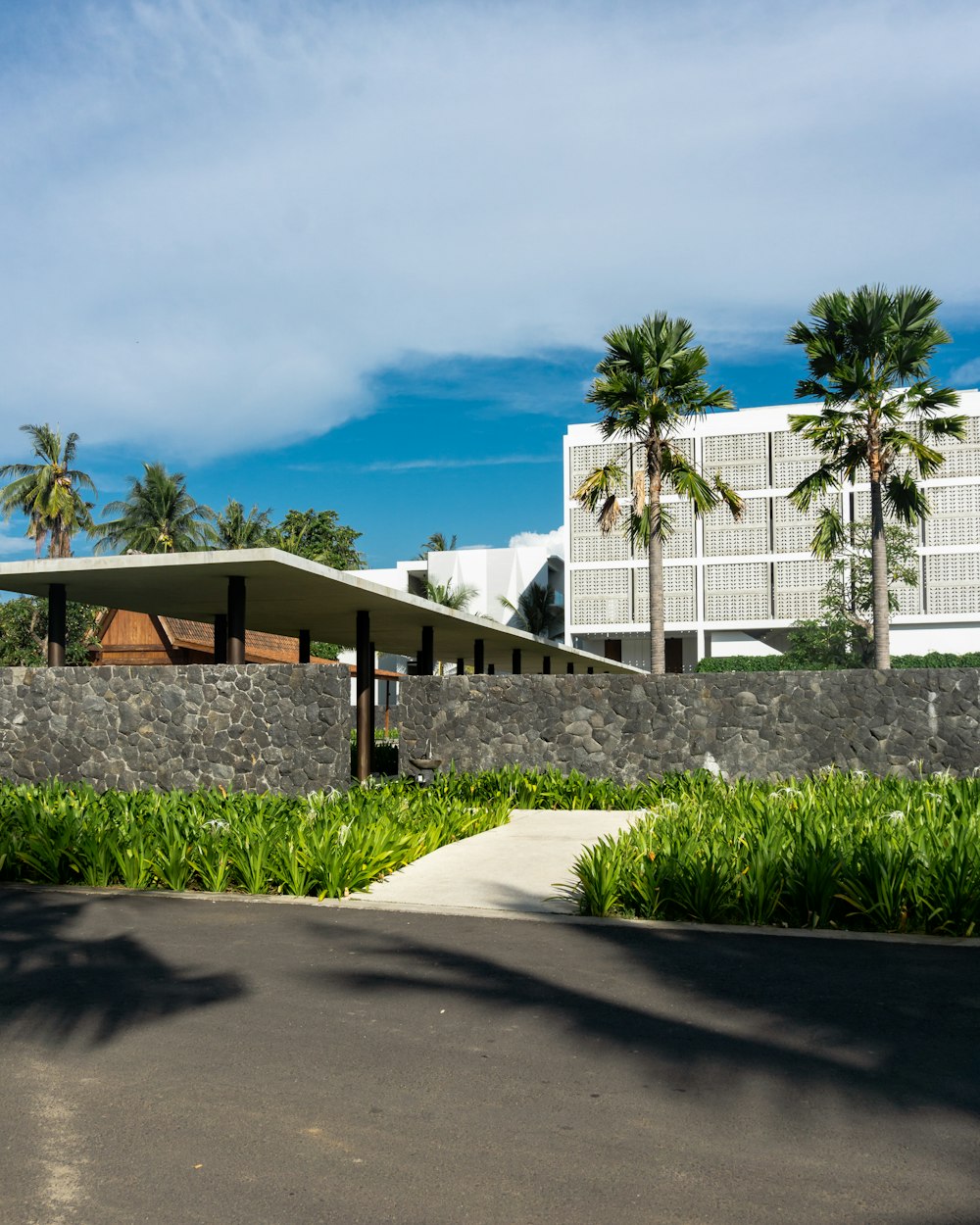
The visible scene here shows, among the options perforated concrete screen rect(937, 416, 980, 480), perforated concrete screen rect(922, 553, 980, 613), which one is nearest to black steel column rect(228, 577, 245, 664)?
perforated concrete screen rect(922, 553, 980, 613)

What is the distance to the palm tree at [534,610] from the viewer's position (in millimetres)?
70438

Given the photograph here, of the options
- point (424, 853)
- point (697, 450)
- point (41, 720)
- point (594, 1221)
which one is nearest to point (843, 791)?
point (424, 853)

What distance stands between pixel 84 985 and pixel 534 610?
6441cm

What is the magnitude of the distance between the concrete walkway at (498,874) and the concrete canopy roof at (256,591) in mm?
4276

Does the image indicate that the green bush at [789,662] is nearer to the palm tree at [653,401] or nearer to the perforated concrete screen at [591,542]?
the perforated concrete screen at [591,542]

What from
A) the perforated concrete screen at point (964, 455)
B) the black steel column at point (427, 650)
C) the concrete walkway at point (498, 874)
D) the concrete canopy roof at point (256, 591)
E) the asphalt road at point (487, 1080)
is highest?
the perforated concrete screen at point (964, 455)

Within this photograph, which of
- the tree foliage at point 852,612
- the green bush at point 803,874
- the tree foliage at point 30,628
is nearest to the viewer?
the green bush at point 803,874

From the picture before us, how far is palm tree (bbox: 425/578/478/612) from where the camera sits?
225 ft

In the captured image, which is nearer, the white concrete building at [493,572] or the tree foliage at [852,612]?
the tree foliage at [852,612]

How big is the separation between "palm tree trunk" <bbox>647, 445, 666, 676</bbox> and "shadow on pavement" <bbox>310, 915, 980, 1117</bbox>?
2275 cm

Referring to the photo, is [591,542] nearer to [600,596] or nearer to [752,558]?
[600,596]

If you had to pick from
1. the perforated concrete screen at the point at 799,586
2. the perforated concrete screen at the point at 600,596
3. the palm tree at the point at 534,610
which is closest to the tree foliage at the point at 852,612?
the perforated concrete screen at the point at 799,586

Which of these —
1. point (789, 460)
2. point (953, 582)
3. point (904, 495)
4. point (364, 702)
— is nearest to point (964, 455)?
point (953, 582)

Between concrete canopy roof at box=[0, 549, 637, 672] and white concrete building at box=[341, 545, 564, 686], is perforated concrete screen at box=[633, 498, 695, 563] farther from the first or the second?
concrete canopy roof at box=[0, 549, 637, 672]
